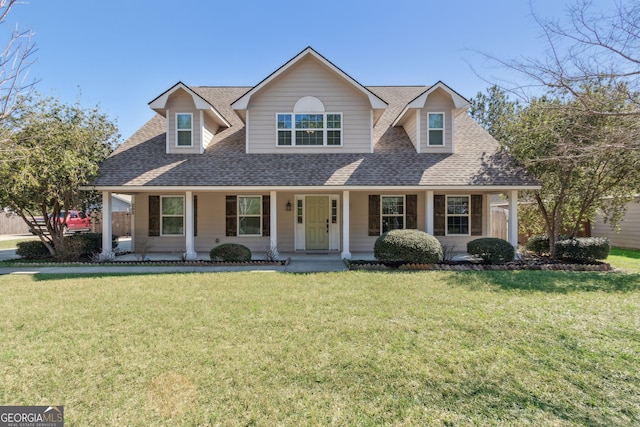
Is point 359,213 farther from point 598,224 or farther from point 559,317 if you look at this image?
point 598,224

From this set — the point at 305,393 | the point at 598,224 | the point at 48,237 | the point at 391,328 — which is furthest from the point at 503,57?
the point at 48,237

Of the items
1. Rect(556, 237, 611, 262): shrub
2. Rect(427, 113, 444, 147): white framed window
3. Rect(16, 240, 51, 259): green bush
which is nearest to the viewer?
Rect(556, 237, 611, 262): shrub

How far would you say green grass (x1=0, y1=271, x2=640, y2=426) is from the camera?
9.95 feet

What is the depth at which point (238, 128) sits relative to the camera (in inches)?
569

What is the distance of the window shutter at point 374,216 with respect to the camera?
13.1 m

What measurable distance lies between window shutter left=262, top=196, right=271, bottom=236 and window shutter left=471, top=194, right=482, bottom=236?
8273 millimetres

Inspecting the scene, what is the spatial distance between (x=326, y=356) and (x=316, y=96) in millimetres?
10550

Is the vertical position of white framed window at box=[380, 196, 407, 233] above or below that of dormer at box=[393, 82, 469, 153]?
below

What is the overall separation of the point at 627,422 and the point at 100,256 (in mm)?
13643

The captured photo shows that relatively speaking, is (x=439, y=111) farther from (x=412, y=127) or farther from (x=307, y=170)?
(x=307, y=170)

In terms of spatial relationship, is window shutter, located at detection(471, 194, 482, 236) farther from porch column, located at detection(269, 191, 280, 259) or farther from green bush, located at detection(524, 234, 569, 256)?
porch column, located at detection(269, 191, 280, 259)

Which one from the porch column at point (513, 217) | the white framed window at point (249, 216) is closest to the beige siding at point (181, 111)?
the white framed window at point (249, 216)

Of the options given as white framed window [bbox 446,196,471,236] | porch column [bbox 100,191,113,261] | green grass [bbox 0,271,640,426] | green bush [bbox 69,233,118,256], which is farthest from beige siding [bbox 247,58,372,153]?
green bush [bbox 69,233,118,256]

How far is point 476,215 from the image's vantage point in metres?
13.1
